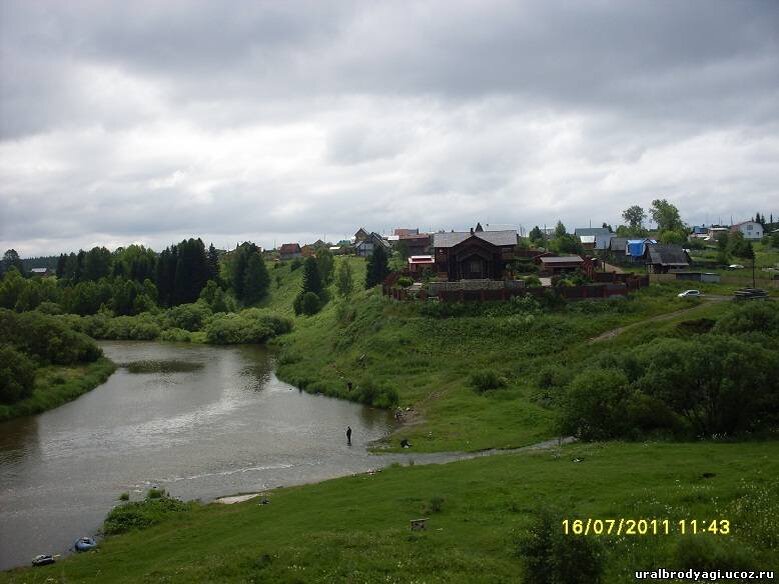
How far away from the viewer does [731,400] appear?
1315 inches

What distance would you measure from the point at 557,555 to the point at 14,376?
52080 millimetres

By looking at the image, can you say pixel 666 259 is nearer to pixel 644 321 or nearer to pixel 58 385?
pixel 644 321

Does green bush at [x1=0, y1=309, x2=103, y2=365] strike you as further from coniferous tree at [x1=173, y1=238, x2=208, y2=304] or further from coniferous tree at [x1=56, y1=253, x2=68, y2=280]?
coniferous tree at [x1=56, y1=253, x2=68, y2=280]

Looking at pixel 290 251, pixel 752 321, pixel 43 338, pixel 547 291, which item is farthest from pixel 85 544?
pixel 290 251

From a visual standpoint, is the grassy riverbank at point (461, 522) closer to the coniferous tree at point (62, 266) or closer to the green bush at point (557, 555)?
the green bush at point (557, 555)

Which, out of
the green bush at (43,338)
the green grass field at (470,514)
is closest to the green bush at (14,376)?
the green bush at (43,338)

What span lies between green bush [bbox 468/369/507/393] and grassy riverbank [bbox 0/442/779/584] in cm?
1817

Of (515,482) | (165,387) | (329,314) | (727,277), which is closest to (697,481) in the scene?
(515,482)

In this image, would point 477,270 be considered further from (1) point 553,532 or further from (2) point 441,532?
(1) point 553,532

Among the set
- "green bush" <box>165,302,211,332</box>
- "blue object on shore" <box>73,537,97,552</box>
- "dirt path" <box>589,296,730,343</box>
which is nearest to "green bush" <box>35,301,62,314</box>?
"green bush" <box>165,302,211,332</box>

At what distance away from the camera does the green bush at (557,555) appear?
15875mm

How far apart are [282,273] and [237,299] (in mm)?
14875

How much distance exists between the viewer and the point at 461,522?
2511 centimetres

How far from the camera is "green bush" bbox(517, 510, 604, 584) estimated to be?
52.1 ft
